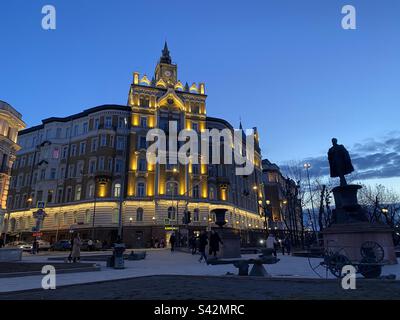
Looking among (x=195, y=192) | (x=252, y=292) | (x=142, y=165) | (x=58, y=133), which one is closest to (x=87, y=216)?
(x=142, y=165)

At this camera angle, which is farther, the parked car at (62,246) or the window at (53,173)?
the window at (53,173)

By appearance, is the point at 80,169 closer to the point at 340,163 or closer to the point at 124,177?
the point at 124,177

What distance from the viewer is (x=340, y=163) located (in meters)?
16.5

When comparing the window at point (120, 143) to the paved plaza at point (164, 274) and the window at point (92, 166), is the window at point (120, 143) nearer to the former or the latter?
the window at point (92, 166)

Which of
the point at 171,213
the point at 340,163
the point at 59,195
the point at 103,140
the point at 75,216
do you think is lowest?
the point at 75,216

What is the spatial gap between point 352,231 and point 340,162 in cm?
436

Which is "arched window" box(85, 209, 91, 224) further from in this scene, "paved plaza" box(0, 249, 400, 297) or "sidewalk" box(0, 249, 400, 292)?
"paved plaza" box(0, 249, 400, 297)

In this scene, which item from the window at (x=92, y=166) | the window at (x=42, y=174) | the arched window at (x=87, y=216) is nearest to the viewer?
the arched window at (x=87, y=216)

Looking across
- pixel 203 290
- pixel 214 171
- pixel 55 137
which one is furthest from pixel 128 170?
pixel 203 290

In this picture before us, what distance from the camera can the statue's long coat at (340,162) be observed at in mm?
16289

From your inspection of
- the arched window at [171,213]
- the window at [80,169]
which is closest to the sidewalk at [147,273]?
the arched window at [171,213]

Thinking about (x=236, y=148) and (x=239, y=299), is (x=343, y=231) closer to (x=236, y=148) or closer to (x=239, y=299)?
(x=239, y=299)

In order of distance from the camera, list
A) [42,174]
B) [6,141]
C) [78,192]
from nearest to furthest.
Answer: [6,141] < [78,192] < [42,174]
